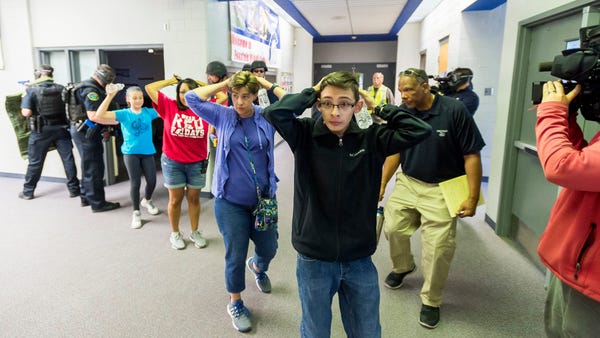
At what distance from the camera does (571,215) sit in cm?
120

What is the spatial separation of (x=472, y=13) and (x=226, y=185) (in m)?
5.09

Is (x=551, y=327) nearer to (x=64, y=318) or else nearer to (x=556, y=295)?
(x=556, y=295)

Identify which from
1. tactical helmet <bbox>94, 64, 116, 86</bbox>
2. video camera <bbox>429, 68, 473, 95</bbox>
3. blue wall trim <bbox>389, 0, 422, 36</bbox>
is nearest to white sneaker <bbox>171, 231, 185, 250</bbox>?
tactical helmet <bbox>94, 64, 116, 86</bbox>

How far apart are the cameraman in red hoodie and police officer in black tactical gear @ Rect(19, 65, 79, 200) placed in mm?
5170

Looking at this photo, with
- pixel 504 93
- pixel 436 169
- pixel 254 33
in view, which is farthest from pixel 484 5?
pixel 436 169

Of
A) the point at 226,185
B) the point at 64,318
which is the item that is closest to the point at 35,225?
the point at 64,318

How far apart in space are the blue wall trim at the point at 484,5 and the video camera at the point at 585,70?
4398 millimetres

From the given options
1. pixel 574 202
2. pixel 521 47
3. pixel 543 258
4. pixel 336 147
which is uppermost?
pixel 521 47

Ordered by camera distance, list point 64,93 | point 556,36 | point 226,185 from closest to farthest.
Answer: point 226,185 < point 556,36 < point 64,93

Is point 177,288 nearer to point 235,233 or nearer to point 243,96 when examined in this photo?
point 235,233

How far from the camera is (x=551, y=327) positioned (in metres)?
1.33

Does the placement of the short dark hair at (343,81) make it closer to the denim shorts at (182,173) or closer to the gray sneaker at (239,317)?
the gray sneaker at (239,317)

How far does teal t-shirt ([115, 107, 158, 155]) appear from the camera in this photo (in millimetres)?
3738

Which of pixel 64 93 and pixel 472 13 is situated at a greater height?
pixel 472 13
